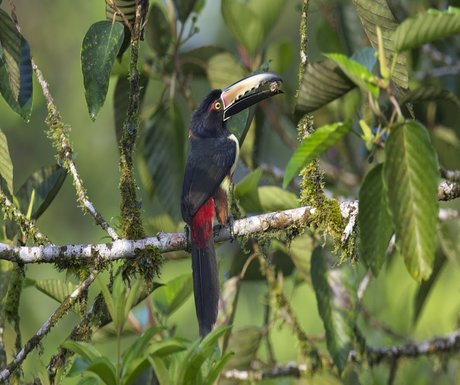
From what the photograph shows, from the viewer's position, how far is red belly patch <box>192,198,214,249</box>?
4195mm

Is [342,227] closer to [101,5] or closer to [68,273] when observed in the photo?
[68,273]

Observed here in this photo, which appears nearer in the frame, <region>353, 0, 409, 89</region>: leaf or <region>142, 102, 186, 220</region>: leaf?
<region>353, 0, 409, 89</region>: leaf

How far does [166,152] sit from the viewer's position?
484 centimetres

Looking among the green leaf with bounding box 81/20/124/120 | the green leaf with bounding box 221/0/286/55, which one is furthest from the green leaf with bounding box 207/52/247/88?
the green leaf with bounding box 81/20/124/120

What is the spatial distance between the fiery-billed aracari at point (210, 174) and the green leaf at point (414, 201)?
161cm

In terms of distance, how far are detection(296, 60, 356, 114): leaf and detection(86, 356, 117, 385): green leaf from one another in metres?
0.99

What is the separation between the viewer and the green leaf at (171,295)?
396 cm

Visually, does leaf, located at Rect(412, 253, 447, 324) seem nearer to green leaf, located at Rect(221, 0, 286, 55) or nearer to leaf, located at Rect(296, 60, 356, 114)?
green leaf, located at Rect(221, 0, 286, 55)

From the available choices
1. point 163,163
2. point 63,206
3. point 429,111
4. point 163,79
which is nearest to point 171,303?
point 163,163

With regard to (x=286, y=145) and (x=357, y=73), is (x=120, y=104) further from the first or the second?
(x=357, y=73)

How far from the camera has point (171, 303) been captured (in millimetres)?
3971

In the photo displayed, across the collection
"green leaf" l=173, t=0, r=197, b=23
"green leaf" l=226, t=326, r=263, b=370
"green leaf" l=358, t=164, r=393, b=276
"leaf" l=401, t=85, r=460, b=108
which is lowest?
"green leaf" l=226, t=326, r=263, b=370

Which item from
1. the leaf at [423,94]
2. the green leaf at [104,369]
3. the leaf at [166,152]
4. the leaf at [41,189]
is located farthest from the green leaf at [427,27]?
the leaf at [166,152]

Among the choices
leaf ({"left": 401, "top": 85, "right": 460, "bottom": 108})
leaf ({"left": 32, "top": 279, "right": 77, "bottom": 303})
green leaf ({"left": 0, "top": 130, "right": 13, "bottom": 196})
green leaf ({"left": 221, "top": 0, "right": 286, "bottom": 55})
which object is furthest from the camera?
green leaf ({"left": 221, "top": 0, "right": 286, "bottom": 55})
